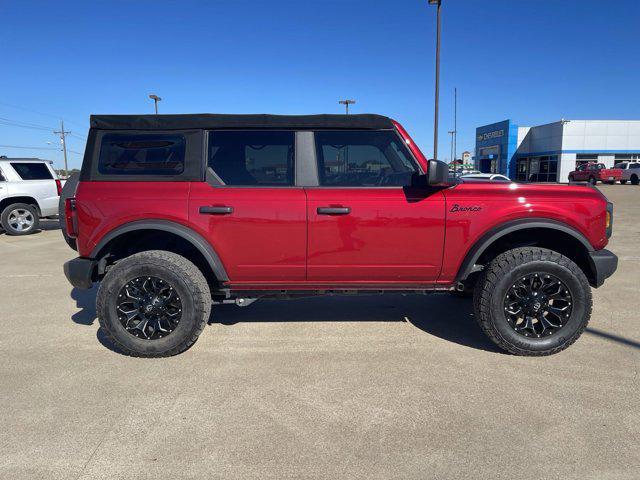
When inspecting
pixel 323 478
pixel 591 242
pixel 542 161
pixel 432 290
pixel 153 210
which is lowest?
pixel 323 478

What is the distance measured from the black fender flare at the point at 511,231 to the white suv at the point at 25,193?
438 inches

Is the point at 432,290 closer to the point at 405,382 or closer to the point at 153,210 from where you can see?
the point at 405,382

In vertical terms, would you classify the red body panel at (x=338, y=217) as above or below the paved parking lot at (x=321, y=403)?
above

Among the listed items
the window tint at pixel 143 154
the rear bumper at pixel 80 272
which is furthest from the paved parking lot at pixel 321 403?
the window tint at pixel 143 154

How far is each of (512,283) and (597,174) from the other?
36.8m

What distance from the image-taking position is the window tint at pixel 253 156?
3.54 meters

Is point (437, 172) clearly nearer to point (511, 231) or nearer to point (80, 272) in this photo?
point (511, 231)

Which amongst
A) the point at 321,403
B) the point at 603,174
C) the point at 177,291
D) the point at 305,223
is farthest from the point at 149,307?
the point at 603,174

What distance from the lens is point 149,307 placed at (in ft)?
11.3

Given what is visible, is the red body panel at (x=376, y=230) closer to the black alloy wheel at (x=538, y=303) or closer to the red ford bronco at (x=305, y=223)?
the red ford bronco at (x=305, y=223)

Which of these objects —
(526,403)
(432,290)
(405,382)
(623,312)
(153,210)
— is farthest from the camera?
(623,312)

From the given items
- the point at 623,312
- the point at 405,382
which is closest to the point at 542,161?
the point at 623,312

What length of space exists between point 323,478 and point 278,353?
59.9 inches

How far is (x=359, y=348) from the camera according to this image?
12.0 feet
